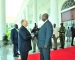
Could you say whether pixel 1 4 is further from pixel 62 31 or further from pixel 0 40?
pixel 62 31

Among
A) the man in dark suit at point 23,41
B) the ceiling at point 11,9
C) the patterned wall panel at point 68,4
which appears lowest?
the man in dark suit at point 23,41

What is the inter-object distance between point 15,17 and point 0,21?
112 feet

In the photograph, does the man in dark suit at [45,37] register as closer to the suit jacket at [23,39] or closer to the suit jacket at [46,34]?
the suit jacket at [46,34]

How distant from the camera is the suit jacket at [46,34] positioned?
3.69m

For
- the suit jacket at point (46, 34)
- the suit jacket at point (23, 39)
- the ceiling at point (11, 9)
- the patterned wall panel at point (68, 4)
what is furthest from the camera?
the ceiling at point (11, 9)

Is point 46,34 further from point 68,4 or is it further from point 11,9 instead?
point 11,9

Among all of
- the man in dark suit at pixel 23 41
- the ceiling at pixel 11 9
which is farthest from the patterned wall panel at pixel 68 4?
the ceiling at pixel 11 9

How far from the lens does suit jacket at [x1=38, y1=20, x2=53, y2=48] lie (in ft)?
12.1

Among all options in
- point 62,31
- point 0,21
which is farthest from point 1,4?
point 62,31

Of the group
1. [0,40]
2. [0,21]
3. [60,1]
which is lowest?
[0,40]

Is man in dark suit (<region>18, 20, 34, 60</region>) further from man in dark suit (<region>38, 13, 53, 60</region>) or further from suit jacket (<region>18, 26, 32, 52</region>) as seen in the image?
man in dark suit (<region>38, 13, 53, 60</region>)

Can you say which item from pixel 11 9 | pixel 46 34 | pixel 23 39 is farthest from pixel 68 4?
pixel 11 9

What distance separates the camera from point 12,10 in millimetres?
41500

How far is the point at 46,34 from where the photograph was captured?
375 cm
